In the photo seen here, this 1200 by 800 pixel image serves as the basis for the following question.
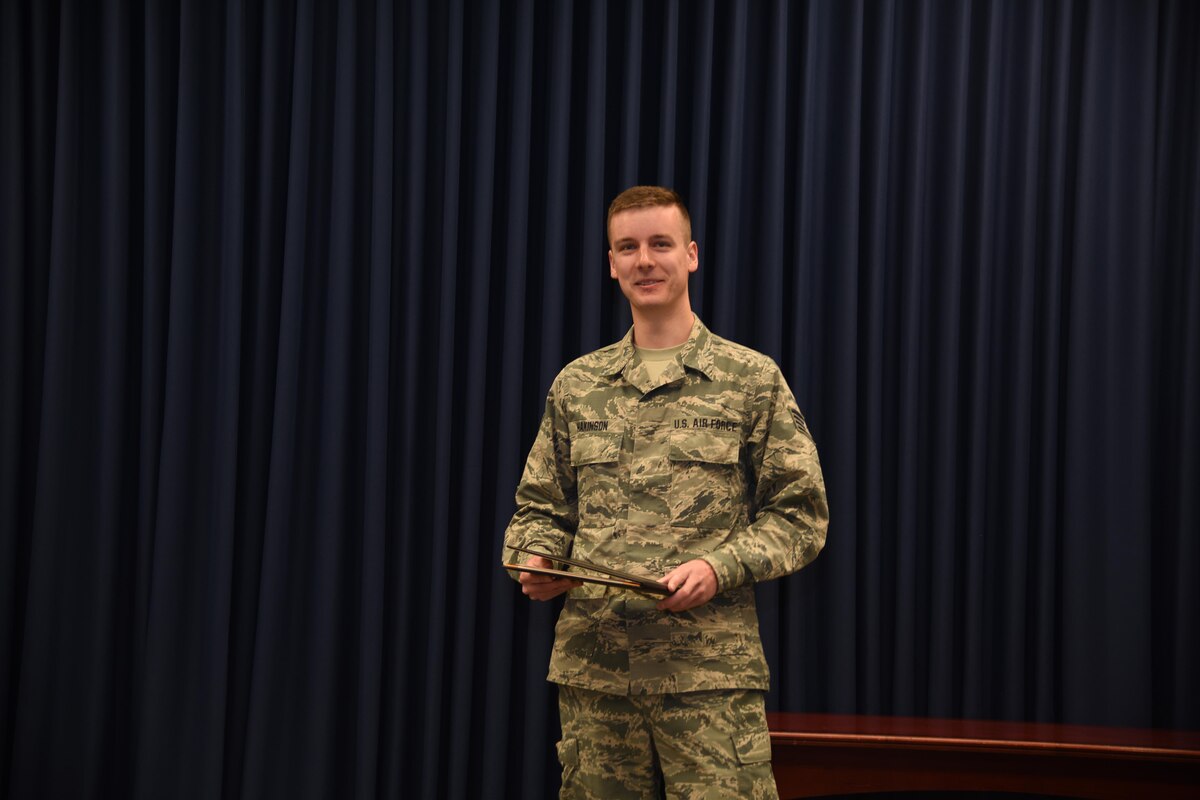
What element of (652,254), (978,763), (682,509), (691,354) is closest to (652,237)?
(652,254)

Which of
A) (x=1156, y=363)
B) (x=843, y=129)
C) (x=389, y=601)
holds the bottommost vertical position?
(x=389, y=601)

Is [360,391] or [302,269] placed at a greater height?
[302,269]

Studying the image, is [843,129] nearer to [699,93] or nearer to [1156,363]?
[699,93]

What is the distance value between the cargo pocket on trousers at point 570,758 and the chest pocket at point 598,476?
0.43 m

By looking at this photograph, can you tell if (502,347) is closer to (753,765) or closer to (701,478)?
(701,478)

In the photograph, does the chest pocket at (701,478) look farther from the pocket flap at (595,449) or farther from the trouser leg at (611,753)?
the trouser leg at (611,753)

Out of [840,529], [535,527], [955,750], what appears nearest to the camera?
[535,527]

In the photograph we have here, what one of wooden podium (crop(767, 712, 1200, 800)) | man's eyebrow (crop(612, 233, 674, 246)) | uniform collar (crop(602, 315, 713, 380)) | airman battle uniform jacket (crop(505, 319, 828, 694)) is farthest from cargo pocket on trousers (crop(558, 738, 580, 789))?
man's eyebrow (crop(612, 233, 674, 246))

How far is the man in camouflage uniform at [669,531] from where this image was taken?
1.85 meters

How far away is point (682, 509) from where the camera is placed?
194 centimetres

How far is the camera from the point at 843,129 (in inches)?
109

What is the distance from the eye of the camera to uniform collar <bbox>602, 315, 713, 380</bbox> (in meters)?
2.00

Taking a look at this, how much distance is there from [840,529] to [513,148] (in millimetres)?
1394

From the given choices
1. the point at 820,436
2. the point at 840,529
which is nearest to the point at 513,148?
the point at 820,436
